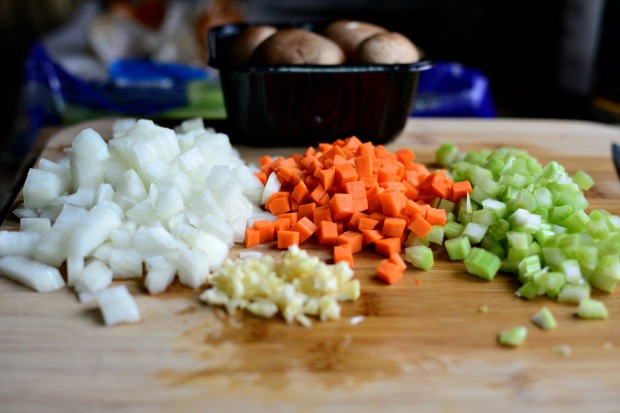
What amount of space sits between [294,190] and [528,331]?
638 millimetres

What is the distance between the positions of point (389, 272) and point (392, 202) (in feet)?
0.67

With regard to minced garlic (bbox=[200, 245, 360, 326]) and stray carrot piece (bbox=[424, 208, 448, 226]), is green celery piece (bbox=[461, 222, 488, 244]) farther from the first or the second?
minced garlic (bbox=[200, 245, 360, 326])

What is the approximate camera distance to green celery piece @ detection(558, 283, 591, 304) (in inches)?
47.3

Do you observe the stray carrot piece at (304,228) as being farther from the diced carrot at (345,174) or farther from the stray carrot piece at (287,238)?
the diced carrot at (345,174)

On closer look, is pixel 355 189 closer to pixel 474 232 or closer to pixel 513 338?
pixel 474 232

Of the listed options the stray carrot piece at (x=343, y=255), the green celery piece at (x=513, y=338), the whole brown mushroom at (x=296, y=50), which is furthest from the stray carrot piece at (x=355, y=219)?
the whole brown mushroom at (x=296, y=50)

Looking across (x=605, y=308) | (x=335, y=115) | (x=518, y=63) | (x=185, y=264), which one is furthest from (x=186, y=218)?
(x=518, y=63)

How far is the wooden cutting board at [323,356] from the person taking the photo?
961mm

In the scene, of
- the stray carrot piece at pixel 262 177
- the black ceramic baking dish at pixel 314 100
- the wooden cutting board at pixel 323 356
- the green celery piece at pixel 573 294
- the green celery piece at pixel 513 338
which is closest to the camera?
the wooden cutting board at pixel 323 356

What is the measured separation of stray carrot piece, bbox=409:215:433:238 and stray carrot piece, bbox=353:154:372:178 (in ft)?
0.60

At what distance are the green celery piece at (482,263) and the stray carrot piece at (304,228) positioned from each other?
354mm

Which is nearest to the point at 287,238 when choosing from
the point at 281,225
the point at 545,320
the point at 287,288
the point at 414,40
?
the point at 281,225

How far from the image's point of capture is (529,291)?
1221 mm

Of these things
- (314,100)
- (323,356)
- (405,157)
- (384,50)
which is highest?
(384,50)
